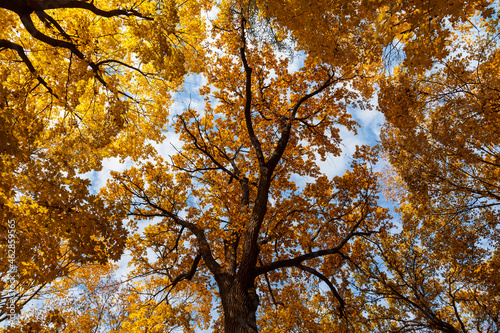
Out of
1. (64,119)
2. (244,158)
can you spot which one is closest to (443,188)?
(244,158)

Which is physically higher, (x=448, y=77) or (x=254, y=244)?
(x=448, y=77)

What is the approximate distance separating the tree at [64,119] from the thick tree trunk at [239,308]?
2.16 meters

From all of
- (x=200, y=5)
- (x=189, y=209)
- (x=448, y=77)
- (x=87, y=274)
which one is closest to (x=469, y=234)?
(x=448, y=77)

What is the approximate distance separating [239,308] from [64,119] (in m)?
5.53

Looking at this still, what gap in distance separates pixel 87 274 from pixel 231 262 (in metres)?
11.2

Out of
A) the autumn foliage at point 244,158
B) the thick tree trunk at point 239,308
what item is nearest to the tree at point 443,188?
the autumn foliage at point 244,158

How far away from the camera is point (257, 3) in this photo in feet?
15.3

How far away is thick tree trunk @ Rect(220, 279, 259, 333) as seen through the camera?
412 cm

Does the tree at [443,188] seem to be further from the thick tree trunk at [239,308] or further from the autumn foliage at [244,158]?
the thick tree trunk at [239,308]

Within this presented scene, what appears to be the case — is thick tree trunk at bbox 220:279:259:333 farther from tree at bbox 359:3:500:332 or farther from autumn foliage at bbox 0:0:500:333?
tree at bbox 359:3:500:332

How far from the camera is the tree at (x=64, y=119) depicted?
360 cm

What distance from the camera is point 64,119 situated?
541 centimetres

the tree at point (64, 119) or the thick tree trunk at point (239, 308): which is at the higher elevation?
the tree at point (64, 119)

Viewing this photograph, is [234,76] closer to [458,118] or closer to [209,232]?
[209,232]
